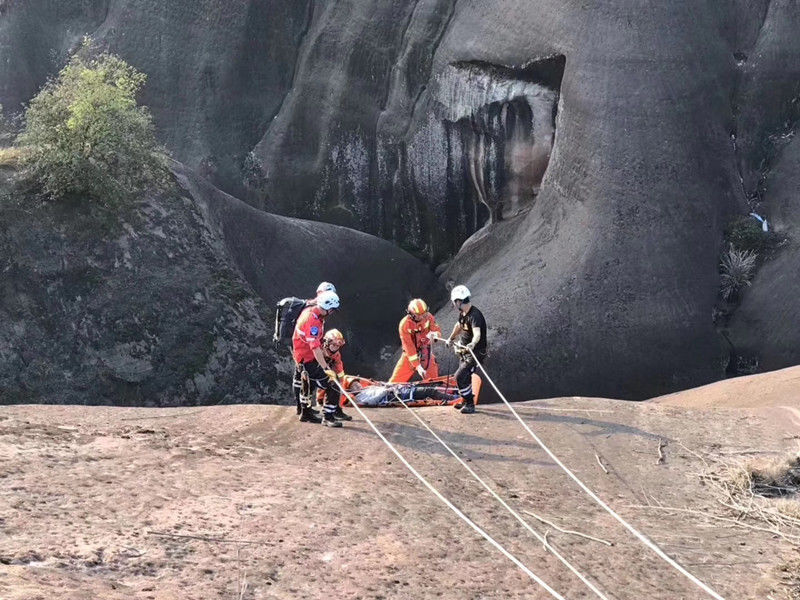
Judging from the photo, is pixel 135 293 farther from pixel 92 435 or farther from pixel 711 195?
pixel 711 195

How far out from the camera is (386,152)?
29.9 metres

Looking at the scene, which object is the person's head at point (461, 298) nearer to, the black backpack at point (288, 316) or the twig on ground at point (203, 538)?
the black backpack at point (288, 316)

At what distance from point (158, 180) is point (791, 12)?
14946 mm

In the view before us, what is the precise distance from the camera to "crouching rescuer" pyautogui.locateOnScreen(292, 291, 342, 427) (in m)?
13.2

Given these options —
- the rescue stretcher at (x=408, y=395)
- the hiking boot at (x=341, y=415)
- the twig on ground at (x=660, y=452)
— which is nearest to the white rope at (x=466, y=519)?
the hiking boot at (x=341, y=415)

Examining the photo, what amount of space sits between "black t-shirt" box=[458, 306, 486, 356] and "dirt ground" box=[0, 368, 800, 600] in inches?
34.8

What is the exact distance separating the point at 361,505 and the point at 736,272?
1525 centimetres

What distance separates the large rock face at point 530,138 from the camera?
75.7 feet

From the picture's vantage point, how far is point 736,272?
2350 centimetres

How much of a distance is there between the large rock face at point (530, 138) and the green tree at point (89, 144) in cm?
810

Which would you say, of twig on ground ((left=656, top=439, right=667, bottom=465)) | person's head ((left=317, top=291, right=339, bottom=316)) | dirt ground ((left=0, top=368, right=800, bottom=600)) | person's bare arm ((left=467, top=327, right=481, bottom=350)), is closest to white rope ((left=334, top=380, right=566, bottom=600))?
dirt ground ((left=0, top=368, right=800, bottom=600))

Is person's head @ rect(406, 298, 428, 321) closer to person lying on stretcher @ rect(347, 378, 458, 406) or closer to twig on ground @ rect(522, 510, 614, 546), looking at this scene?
person lying on stretcher @ rect(347, 378, 458, 406)

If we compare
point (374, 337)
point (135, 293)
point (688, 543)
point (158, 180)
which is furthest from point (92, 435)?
point (374, 337)

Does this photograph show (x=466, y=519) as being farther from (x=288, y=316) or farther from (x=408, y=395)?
(x=408, y=395)
